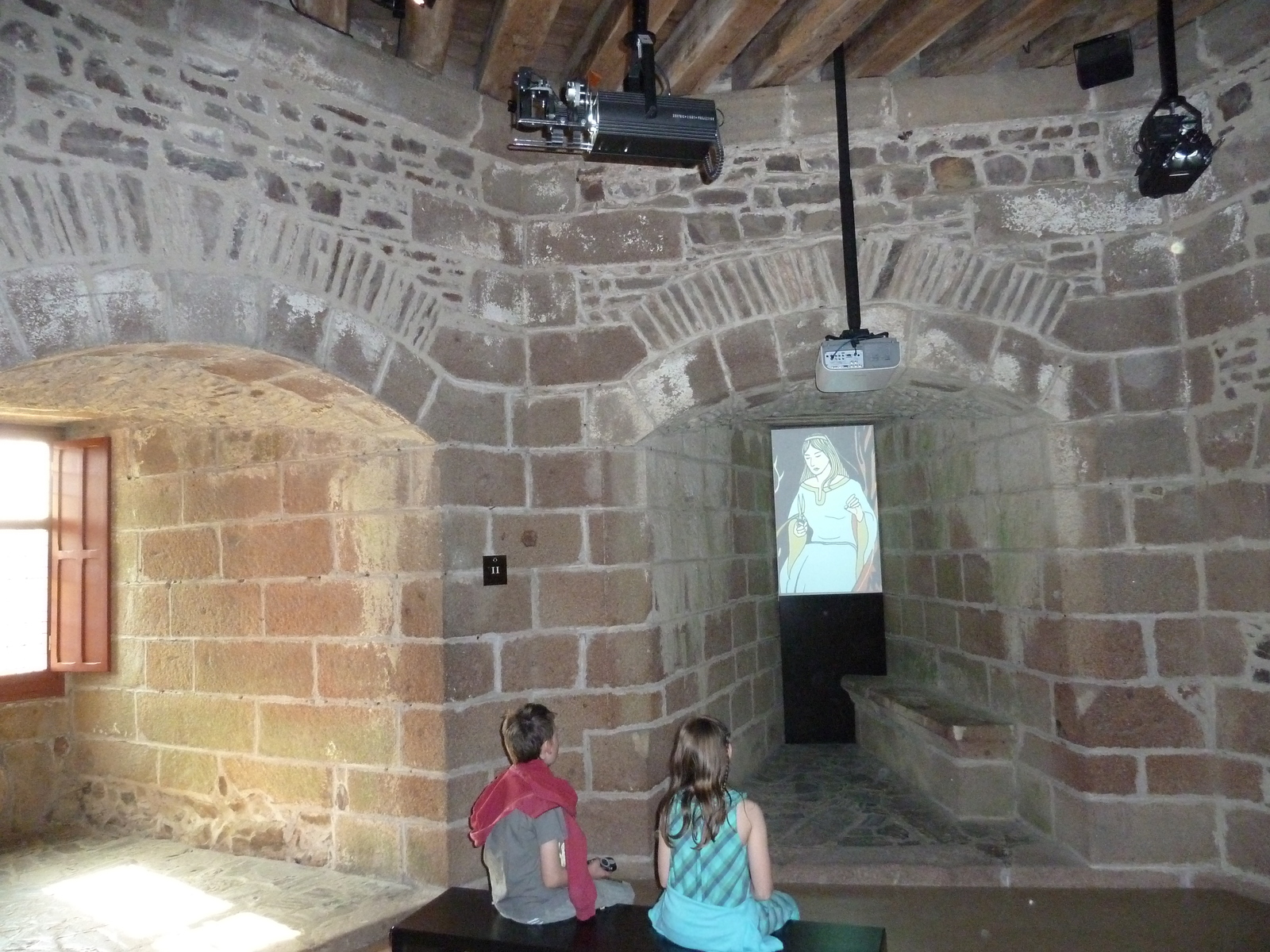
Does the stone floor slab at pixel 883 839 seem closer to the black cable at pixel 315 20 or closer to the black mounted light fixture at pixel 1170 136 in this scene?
the black mounted light fixture at pixel 1170 136

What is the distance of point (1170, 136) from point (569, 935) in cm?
320

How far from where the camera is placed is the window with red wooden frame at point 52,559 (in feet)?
14.3

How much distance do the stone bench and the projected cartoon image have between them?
0.82 meters

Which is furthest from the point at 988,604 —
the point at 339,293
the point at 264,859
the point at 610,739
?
the point at 264,859

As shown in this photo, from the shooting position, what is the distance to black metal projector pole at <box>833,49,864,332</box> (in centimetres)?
336

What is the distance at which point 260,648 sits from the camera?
3703 mm

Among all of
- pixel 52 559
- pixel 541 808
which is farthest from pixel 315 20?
pixel 52 559

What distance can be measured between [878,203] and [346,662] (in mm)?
2701

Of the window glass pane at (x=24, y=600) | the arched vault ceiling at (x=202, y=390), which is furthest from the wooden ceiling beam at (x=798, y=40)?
the window glass pane at (x=24, y=600)

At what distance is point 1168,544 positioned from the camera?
326cm

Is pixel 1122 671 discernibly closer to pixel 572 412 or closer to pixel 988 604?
pixel 988 604

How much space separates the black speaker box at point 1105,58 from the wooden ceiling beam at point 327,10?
2.66 meters

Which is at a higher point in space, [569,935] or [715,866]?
[715,866]

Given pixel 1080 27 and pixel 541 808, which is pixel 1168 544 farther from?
→ pixel 541 808
